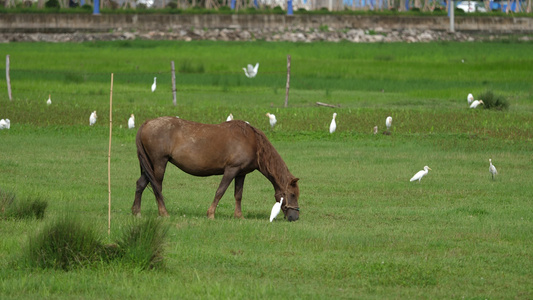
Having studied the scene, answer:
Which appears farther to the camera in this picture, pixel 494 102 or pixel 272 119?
pixel 494 102

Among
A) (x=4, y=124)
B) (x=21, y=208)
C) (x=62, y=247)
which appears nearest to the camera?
(x=62, y=247)

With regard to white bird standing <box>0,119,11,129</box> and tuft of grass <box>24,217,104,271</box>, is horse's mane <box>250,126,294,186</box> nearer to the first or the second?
tuft of grass <box>24,217,104,271</box>

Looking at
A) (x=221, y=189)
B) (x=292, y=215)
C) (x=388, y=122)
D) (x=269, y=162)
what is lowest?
(x=388, y=122)

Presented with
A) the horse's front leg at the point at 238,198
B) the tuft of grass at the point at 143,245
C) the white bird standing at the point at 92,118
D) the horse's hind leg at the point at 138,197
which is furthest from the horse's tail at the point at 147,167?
the white bird standing at the point at 92,118

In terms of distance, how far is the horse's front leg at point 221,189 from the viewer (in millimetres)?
13047

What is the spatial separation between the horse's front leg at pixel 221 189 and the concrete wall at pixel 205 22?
49.2 m

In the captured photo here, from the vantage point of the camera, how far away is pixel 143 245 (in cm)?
962

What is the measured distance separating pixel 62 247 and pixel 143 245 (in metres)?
0.88

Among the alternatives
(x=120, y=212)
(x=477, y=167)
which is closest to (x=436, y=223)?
(x=120, y=212)

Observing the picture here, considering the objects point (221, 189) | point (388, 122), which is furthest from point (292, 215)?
point (388, 122)

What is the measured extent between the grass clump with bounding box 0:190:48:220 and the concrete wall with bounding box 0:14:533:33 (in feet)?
163

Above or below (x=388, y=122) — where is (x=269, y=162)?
above

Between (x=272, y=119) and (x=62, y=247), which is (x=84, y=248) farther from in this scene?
(x=272, y=119)

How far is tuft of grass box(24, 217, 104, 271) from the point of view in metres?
9.53
